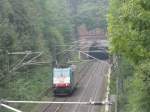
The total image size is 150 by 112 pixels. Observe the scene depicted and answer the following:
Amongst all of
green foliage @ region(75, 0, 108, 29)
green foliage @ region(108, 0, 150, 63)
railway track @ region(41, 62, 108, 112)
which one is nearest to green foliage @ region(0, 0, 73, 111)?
railway track @ region(41, 62, 108, 112)

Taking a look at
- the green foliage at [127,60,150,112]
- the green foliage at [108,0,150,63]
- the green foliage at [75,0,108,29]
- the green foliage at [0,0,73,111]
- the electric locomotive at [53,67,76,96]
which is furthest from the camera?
the green foliage at [75,0,108,29]

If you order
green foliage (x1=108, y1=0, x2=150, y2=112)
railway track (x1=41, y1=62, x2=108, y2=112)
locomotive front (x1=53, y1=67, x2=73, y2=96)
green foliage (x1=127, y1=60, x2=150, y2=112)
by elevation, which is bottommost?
railway track (x1=41, y1=62, x2=108, y2=112)

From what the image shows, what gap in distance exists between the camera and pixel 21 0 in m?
65.5

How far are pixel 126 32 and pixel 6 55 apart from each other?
76.0 feet

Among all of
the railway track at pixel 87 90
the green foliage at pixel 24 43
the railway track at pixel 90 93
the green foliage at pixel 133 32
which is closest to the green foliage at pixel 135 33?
the green foliage at pixel 133 32

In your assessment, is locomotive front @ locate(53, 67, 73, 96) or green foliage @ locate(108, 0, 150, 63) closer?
green foliage @ locate(108, 0, 150, 63)

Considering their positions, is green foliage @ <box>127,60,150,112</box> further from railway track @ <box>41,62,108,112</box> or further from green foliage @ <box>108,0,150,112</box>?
railway track @ <box>41,62,108,112</box>

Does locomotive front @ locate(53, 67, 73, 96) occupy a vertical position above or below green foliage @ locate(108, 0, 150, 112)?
below

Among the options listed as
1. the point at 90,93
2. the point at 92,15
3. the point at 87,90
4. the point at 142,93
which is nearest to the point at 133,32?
the point at 142,93

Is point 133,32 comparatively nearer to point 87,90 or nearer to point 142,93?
point 142,93

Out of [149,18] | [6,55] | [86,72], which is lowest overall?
[86,72]

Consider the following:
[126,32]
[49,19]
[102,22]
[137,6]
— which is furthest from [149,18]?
[102,22]

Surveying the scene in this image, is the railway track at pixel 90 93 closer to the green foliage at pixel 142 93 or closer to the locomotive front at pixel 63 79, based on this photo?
the locomotive front at pixel 63 79

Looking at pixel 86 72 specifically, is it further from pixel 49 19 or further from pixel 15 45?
pixel 15 45
